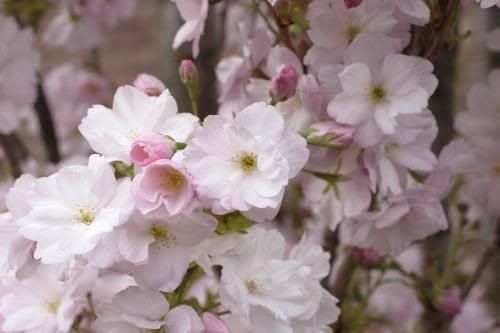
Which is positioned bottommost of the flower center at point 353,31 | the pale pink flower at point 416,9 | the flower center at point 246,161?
the flower center at point 246,161

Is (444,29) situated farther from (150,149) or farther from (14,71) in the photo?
(14,71)

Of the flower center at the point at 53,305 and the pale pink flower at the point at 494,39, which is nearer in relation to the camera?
the flower center at the point at 53,305

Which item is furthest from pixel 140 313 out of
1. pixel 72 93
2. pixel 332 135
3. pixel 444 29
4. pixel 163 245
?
pixel 72 93

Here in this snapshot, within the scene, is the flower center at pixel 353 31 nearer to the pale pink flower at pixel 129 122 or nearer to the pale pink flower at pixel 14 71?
the pale pink flower at pixel 129 122

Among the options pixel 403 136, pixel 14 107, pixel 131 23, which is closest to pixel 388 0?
pixel 403 136

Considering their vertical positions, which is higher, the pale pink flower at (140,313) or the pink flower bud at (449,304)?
the pale pink flower at (140,313)

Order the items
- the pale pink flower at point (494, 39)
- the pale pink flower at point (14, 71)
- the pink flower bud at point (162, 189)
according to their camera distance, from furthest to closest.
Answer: the pale pink flower at point (14, 71) → the pale pink flower at point (494, 39) → the pink flower bud at point (162, 189)

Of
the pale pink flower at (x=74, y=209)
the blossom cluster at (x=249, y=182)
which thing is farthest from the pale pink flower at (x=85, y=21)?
the pale pink flower at (x=74, y=209)

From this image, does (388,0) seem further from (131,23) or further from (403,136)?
(131,23)
